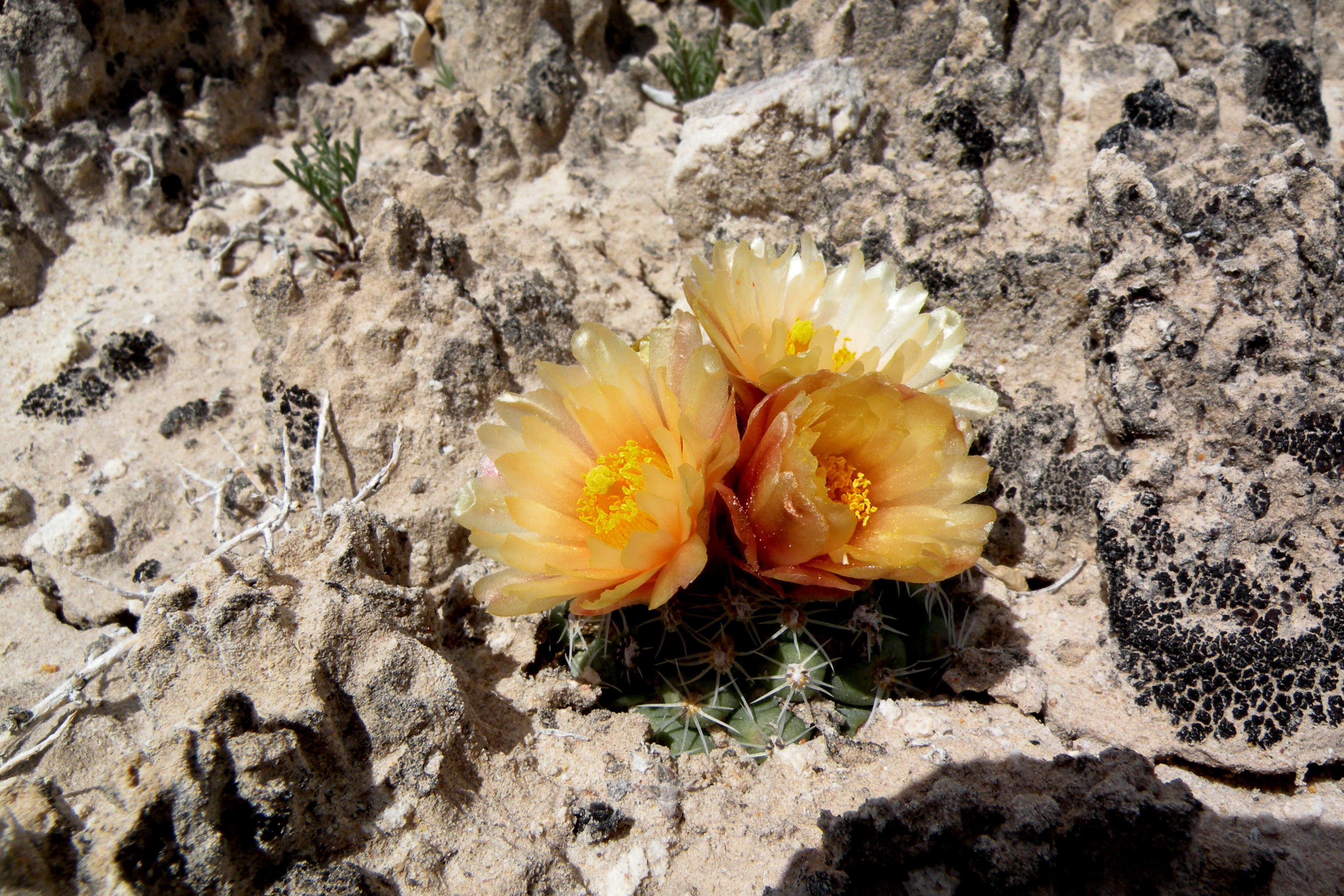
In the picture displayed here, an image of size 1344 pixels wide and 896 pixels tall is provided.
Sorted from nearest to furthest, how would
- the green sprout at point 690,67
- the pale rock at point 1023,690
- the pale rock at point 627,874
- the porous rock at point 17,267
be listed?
the pale rock at point 627,874 → the pale rock at point 1023,690 → the porous rock at point 17,267 → the green sprout at point 690,67

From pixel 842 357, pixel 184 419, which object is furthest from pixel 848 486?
pixel 184 419

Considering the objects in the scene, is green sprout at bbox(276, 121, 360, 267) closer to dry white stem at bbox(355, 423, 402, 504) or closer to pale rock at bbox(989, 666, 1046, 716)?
dry white stem at bbox(355, 423, 402, 504)

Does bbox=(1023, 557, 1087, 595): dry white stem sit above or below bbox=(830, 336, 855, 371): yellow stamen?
below

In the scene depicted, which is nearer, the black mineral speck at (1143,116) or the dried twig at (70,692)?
the dried twig at (70,692)

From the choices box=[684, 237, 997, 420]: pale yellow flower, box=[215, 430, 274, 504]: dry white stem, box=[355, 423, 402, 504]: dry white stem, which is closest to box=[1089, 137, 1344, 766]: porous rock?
box=[684, 237, 997, 420]: pale yellow flower

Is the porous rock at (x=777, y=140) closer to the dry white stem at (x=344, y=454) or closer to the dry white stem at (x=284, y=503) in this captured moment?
the dry white stem at (x=344, y=454)

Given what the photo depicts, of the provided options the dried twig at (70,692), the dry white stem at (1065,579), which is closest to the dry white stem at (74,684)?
the dried twig at (70,692)
